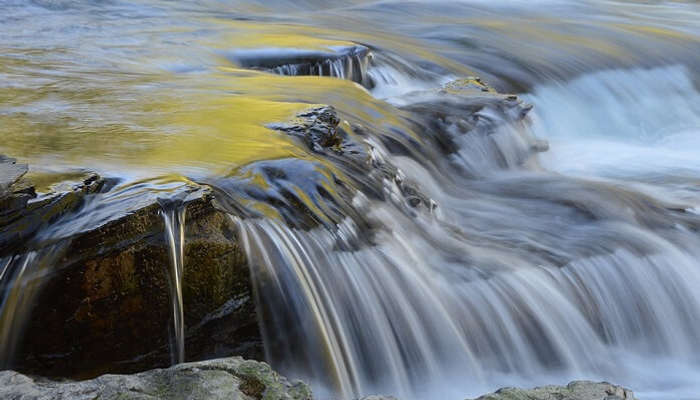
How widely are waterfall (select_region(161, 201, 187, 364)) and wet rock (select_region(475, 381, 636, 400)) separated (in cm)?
123

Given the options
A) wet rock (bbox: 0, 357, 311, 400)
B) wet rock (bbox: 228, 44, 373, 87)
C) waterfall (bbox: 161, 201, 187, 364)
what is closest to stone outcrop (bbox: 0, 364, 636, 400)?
wet rock (bbox: 0, 357, 311, 400)

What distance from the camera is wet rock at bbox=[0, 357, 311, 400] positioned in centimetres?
→ 231

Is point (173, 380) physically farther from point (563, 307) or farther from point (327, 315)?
point (563, 307)

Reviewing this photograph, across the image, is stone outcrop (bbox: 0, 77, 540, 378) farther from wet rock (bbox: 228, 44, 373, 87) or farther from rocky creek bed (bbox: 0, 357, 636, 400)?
wet rock (bbox: 228, 44, 373, 87)

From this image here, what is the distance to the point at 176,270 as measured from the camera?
10.6 ft

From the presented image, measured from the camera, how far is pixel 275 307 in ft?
11.5

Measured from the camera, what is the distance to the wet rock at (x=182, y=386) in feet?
7.57

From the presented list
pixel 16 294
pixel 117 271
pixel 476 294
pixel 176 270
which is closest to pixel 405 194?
pixel 476 294

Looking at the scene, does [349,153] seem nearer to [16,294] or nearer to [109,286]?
[109,286]

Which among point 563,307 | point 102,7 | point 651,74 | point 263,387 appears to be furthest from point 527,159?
point 102,7

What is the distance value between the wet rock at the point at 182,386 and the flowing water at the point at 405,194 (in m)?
0.78

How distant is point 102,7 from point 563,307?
25.2ft

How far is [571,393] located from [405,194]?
7.29ft

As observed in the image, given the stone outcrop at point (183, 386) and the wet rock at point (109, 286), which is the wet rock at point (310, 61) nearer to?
the wet rock at point (109, 286)
